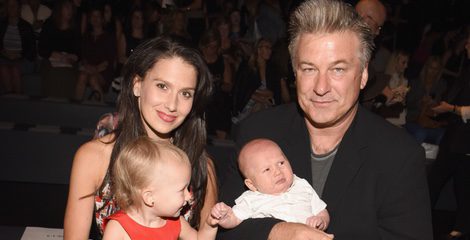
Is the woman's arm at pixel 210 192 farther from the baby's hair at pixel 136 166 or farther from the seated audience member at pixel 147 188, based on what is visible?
the baby's hair at pixel 136 166

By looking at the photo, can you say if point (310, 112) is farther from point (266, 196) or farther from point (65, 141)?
point (65, 141)

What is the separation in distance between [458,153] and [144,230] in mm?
3320

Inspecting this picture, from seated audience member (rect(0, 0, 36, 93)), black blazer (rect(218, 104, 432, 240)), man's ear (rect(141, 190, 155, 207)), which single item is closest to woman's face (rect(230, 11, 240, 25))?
seated audience member (rect(0, 0, 36, 93))

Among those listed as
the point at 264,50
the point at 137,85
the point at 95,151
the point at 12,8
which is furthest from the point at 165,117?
the point at 12,8

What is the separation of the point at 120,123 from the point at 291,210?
853 mm

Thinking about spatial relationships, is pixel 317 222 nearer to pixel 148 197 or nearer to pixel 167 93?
pixel 148 197

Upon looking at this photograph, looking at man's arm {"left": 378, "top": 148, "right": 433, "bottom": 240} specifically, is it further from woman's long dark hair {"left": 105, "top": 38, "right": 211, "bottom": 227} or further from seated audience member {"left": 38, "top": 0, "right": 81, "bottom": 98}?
seated audience member {"left": 38, "top": 0, "right": 81, "bottom": 98}

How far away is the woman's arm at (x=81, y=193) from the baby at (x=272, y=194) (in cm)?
59

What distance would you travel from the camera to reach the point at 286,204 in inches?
93.7

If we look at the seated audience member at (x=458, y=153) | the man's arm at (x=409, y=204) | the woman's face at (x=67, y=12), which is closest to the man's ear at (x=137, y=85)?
the man's arm at (x=409, y=204)

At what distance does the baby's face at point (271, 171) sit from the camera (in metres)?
2.35

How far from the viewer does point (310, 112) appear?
2.32m

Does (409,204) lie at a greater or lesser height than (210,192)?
greater

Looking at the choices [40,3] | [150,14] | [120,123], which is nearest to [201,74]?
[120,123]
